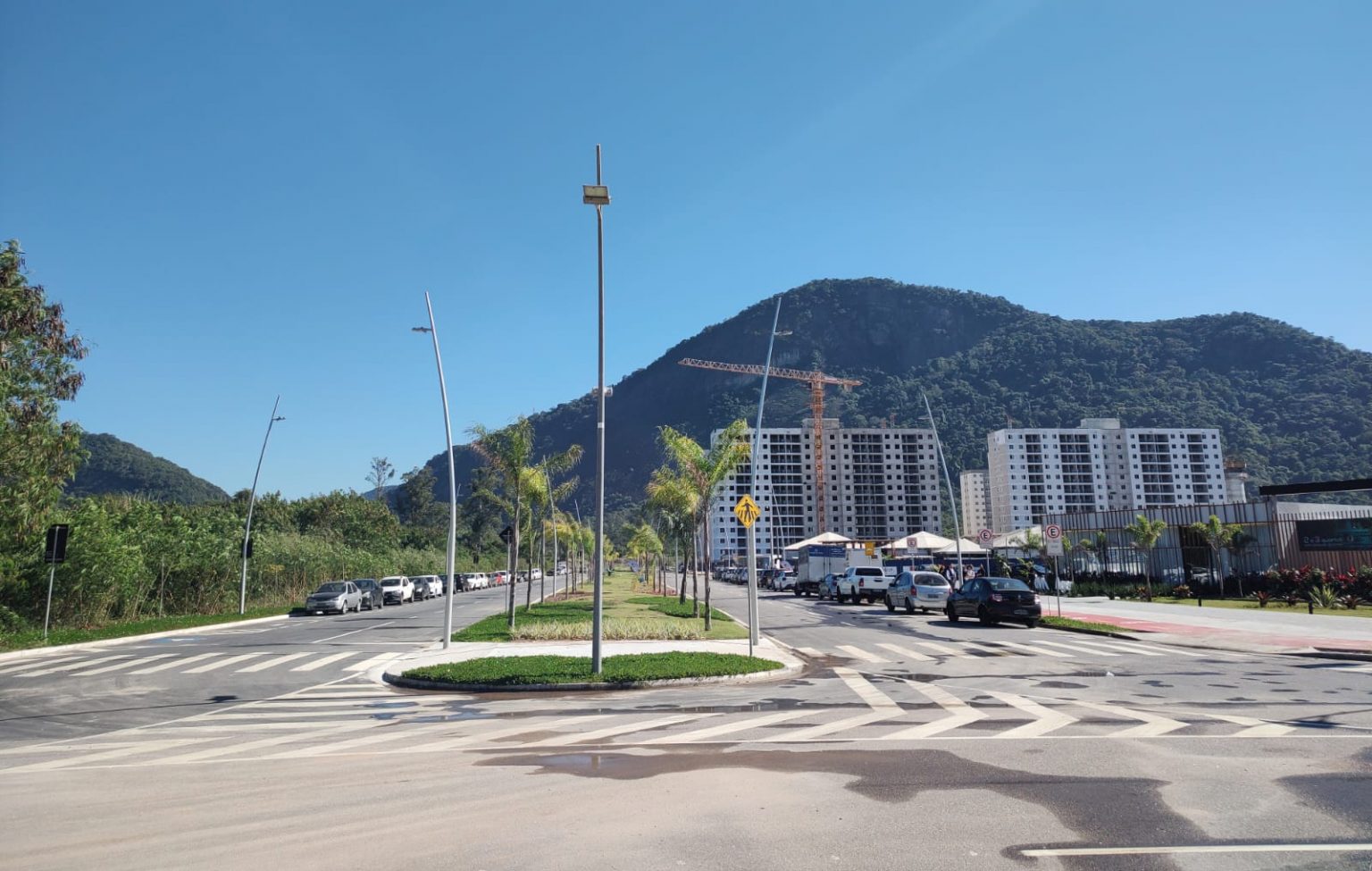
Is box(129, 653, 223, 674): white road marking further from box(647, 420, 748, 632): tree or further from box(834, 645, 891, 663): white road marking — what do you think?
box(834, 645, 891, 663): white road marking

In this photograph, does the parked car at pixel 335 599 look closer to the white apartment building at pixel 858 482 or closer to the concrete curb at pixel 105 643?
the concrete curb at pixel 105 643

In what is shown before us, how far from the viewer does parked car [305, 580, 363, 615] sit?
120 ft

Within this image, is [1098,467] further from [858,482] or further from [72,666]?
[72,666]

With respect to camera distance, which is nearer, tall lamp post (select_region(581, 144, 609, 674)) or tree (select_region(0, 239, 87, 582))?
tall lamp post (select_region(581, 144, 609, 674))

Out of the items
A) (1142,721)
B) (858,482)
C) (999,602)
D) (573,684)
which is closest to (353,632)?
(573,684)

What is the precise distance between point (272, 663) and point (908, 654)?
14189 millimetres

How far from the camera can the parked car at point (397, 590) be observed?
47.8 metres

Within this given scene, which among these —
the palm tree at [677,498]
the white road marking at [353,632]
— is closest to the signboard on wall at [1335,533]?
the palm tree at [677,498]

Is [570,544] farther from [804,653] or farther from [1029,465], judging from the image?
[1029,465]

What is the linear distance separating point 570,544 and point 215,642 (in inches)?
1575

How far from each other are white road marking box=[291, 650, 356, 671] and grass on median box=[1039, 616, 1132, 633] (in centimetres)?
1964

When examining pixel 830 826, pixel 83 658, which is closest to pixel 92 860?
pixel 830 826

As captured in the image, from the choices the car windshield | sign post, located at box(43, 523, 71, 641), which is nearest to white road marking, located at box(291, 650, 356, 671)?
sign post, located at box(43, 523, 71, 641)

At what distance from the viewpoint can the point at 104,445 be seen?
106 meters
